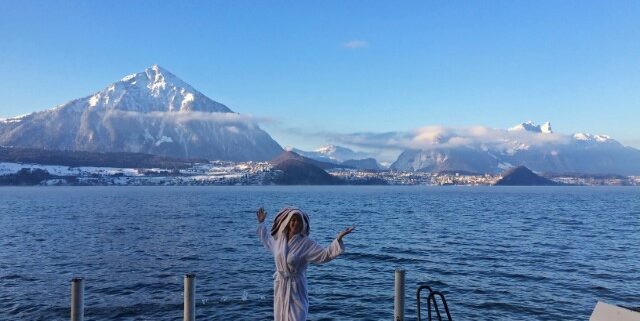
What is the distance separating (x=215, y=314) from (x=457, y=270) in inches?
702

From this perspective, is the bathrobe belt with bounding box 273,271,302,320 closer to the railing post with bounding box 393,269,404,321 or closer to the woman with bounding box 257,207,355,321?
the woman with bounding box 257,207,355,321

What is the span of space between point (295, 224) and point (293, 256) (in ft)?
1.72

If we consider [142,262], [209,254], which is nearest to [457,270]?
[209,254]

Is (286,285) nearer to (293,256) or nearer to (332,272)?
(293,256)

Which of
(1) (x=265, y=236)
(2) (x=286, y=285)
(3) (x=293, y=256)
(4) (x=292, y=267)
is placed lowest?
(2) (x=286, y=285)

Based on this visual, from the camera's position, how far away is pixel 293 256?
8656 millimetres

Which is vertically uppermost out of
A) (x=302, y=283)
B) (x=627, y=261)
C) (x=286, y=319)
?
(x=302, y=283)

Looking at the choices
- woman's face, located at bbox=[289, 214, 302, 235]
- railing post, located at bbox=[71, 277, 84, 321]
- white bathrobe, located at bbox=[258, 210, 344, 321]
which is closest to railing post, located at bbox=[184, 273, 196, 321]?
railing post, located at bbox=[71, 277, 84, 321]

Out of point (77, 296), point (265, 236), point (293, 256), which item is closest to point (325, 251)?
point (293, 256)

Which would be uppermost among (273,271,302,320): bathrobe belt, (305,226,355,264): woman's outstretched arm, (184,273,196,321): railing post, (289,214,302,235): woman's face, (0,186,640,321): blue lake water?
(289,214,302,235): woman's face

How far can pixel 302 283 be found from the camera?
9.02 meters

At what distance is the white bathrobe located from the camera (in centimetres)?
861

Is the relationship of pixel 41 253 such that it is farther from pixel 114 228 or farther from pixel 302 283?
pixel 302 283

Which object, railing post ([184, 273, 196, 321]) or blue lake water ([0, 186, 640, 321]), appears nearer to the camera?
railing post ([184, 273, 196, 321])
